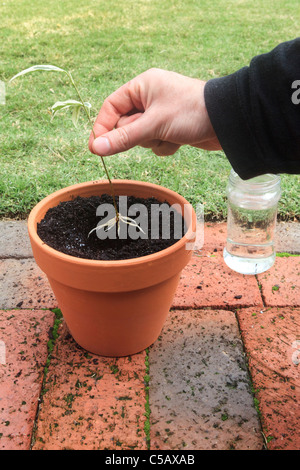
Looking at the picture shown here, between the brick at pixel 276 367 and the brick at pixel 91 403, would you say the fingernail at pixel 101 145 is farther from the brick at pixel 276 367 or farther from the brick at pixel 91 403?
Result: the brick at pixel 276 367

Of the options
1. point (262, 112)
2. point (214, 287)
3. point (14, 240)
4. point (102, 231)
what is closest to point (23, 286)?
point (14, 240)

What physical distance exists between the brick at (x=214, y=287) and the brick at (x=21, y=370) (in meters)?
0.48

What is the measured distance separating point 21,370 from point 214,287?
72cm

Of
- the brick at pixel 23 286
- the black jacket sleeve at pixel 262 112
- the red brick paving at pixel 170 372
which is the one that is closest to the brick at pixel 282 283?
the red brick paving at pixel 170 372

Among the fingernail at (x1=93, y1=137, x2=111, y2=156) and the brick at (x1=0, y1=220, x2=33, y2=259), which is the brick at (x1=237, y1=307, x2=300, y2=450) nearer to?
the fingernail at (x1=93, y1=137, x2=111, y2=156)

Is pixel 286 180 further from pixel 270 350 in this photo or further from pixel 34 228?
pixel 34 228

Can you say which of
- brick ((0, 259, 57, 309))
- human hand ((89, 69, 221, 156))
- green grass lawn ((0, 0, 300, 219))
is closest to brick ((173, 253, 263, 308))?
green grass lawn ((0, 0, 300, 219))

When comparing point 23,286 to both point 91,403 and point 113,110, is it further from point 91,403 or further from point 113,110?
point 113,110

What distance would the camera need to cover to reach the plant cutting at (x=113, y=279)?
1.14m

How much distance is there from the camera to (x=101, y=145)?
112 cm

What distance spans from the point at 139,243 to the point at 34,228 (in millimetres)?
306

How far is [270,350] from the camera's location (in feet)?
4.59

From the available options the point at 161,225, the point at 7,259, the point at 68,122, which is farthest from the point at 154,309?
the point at 68,122

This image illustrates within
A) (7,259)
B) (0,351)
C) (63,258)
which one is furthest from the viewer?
(7,259)
